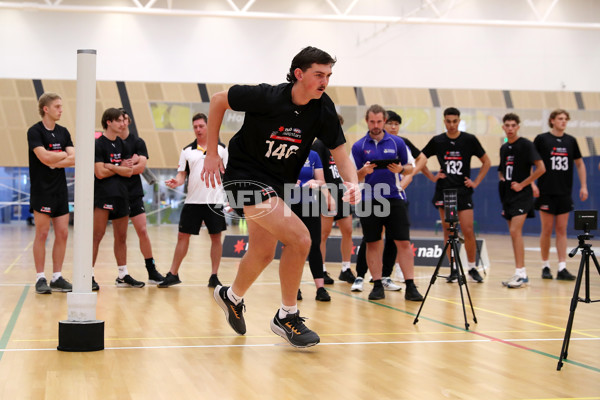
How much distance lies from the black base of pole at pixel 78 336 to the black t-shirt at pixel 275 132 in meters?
1.15

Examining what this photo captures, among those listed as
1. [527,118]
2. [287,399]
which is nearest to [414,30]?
[527,118]

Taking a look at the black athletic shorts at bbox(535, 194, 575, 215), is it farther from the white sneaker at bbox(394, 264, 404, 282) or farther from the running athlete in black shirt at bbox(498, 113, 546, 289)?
the white sneaker at bbox(394, 264, 404, 282)

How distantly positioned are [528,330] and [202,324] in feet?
7.22

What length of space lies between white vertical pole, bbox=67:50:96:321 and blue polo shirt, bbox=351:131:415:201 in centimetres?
318

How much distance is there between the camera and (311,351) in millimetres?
3900

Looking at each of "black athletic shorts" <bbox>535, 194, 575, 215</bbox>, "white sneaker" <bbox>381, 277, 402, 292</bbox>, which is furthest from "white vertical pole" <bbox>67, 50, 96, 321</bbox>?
"black athletic shorts" <bbox>535, 194, 575, 215</bbox>

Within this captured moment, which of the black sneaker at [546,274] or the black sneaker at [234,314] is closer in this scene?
the black sneaker at [234,314]

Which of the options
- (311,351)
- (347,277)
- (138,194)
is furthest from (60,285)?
(311,351)

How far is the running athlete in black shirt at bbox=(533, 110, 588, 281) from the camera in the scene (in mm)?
8391

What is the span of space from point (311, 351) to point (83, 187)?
1.53m

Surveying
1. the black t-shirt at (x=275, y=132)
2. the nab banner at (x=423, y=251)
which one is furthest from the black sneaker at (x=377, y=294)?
the nab banner at (x=423, y=251)

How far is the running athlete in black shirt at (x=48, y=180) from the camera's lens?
624 centimetres

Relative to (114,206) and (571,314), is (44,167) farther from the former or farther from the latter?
(571,314)

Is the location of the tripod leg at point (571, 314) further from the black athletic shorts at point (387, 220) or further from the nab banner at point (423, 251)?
the nab banner at point (423, 251)
